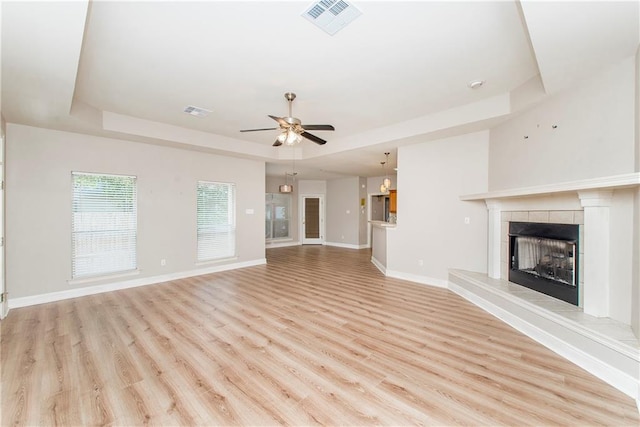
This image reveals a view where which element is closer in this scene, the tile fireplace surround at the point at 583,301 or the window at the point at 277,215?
the tile fireplace surround at the point at 583,301

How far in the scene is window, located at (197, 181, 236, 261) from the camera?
20.5ft

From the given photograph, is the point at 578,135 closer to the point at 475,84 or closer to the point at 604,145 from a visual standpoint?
the point at 604,145

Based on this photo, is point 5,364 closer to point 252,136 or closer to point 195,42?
point 195,42

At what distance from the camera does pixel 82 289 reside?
15.3ft

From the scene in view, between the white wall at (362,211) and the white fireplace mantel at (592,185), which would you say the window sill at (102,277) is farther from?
the white wall at (362,211)

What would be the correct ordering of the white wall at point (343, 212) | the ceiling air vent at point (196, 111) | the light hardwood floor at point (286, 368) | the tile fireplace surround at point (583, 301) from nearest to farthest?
the light hardwood floor at point (286, 368) → the tile fireplace surround at point (583, 301) → the ceiling air vent at point (196, 111) → the white wall at point (343, 212)

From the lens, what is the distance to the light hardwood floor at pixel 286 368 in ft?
6.29

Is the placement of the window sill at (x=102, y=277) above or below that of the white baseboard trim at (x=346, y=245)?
above

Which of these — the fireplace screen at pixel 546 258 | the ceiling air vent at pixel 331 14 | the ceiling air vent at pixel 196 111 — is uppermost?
the ceiling air vent at pixel 196 111

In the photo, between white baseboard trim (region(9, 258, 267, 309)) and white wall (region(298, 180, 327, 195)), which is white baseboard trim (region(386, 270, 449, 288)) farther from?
white wall (region(298, 180, 327, 195))

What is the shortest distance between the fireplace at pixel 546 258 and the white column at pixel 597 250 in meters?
0.31

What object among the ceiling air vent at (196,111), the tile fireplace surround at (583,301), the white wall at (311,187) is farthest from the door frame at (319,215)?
the tile fireplace surround at (583,301)

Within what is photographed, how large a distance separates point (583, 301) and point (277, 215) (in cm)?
910

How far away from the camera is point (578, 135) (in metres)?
2.92
